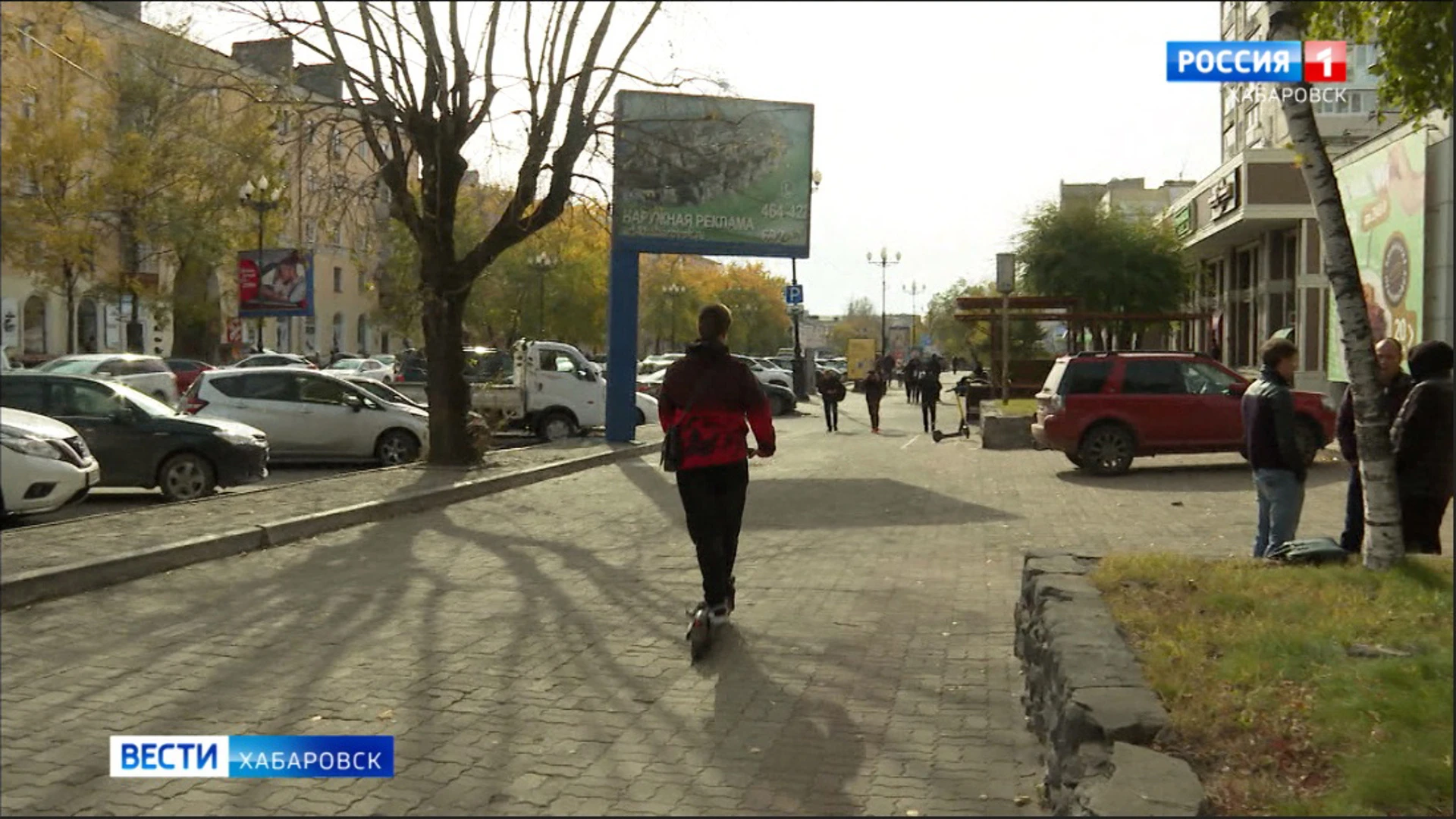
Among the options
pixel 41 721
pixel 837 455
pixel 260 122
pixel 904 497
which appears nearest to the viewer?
pixel 41 721

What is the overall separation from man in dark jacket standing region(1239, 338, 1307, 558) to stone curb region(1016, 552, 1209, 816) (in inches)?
96.1

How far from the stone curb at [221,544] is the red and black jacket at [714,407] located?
427 centimetres

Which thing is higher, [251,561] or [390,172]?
[390,172]

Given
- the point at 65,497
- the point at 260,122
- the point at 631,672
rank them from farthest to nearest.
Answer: the point at 260,122, the point at 65,497, the point at 631,672

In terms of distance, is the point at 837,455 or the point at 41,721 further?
Answer: the point at 837,455

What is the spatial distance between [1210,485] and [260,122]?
47.6ft

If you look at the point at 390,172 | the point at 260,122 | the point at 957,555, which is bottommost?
the point at 957,555

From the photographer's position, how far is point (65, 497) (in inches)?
483

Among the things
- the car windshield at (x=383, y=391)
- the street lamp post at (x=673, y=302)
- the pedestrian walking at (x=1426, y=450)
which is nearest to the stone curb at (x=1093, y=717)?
the pedestrian walking at (x=1426, y=450)

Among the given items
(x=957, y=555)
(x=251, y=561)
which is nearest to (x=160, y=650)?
(x=251, y=561)

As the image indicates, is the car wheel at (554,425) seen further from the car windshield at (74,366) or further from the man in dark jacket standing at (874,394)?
the car windshield at (74,366)

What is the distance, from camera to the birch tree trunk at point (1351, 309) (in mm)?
7215

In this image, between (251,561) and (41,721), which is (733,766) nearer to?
(41,721)

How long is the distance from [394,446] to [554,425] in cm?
624
